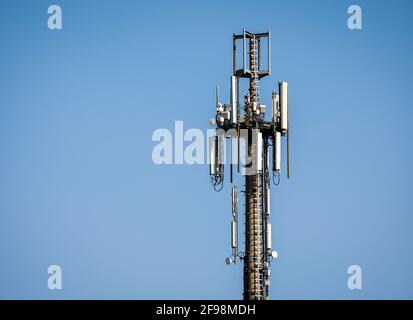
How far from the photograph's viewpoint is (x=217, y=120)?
126562mm

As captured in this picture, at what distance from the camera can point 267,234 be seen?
125375 mm

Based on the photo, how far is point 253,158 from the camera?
126 metres

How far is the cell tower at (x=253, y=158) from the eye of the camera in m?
125

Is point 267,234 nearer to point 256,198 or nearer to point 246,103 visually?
point 256,198

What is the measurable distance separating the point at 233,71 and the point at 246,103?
2.95m

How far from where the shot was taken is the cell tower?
125 m
